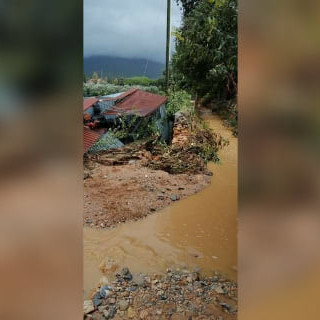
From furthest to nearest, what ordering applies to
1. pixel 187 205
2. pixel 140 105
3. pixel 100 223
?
pixel 140 105
pixel 187 205
pixel 100 223

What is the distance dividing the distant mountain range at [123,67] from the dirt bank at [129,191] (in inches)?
81.2

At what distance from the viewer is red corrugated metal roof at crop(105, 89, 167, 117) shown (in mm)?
5910

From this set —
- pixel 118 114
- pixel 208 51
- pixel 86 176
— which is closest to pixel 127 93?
pixel 118 114

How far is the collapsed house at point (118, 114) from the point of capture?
553 centimetres

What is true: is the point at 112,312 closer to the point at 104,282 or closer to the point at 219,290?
the point at 104,282

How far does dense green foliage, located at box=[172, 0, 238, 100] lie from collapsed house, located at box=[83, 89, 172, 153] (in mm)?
827

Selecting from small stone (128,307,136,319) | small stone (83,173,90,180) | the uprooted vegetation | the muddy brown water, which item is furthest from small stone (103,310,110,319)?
the uprooted vegetation

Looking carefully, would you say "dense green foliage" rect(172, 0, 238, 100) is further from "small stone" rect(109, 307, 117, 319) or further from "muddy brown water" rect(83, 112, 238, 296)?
"small stone" rect(109, 307, 117, 319)

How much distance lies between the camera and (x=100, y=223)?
11.5 ft

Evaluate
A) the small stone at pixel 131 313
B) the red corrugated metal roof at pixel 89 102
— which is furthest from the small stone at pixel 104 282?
the red corrugated metal roof at pixel 89 102

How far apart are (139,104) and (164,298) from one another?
4.40 metres
